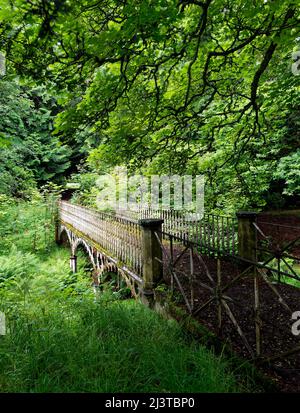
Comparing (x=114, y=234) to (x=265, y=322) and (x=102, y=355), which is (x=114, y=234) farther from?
(x=102, y=355)

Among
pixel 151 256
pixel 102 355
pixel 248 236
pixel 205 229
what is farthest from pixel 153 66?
pixel 205 229

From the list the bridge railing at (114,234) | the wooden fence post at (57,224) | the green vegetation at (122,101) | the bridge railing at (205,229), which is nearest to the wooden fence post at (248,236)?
the bridge railing at (205,229)

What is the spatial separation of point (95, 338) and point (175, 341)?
1.01 m

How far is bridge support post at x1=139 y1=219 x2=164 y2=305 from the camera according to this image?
17.6ft

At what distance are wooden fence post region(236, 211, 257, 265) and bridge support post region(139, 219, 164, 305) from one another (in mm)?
2314

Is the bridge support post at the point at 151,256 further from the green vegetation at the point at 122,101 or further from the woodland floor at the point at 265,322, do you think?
the woodland floor at the point at 265,322

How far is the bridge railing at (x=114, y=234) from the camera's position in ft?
20.4

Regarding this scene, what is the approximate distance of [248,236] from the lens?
261 inches

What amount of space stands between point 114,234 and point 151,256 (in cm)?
270

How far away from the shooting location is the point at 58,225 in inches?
782

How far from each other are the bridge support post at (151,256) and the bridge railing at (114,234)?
48 cm

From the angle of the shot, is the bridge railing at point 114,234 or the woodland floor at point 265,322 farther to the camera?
the bridge railing at point 114,234

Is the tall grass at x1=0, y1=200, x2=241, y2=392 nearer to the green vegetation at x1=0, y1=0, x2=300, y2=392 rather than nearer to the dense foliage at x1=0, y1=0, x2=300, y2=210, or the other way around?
the green vegetation at x1=0, y1=0, x2=300, y2=392
